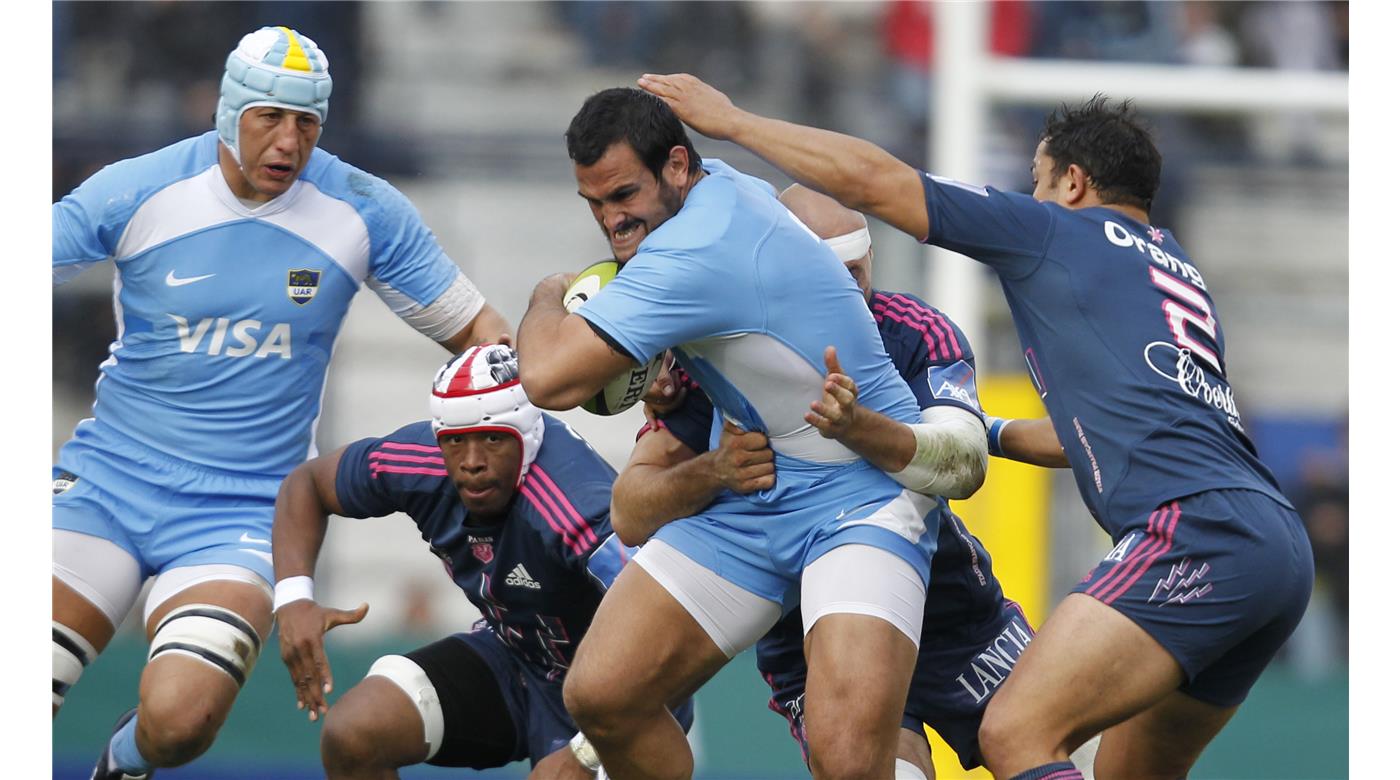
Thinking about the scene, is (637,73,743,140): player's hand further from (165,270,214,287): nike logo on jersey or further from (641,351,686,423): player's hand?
(165,270,214,287): nike logo on jersey

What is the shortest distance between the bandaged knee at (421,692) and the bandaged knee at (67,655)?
3.17 feet

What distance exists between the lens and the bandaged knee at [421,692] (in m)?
6.11

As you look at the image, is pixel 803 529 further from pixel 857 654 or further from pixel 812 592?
pixel 857 654

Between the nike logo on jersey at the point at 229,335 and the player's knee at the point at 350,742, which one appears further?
the nike logo on jersey at the point at 229,335

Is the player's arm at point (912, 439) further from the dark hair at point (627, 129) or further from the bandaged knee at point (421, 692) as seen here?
the bandaged knee at point (421, 692)

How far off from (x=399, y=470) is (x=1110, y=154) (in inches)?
99.0

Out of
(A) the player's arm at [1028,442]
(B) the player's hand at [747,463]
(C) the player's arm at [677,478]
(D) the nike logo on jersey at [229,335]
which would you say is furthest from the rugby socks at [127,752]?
(A) the player's arm at [1028,442]

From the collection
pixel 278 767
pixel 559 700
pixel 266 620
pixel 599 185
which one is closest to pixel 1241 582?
pixel 599 185

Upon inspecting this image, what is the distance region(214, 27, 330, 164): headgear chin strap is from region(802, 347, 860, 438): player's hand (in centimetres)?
224

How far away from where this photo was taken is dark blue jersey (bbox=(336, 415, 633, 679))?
5828mm

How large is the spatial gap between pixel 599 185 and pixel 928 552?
143 cm

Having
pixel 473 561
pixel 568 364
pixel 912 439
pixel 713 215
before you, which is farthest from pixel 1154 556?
pixel 473 561

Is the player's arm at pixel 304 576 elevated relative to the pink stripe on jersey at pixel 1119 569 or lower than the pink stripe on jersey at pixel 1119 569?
lower
